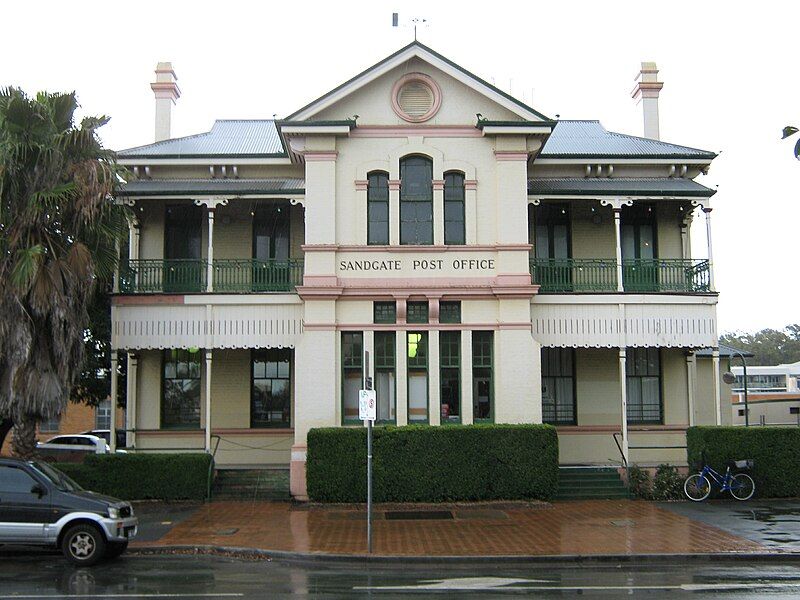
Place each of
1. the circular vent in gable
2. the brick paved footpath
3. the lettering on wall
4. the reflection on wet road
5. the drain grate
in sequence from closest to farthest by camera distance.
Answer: the brick paved footpath, the reflection on wet road, the drain grate, the lettering on wall, the circular vent in gable

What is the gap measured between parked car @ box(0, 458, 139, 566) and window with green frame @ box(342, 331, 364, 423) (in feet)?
26.1

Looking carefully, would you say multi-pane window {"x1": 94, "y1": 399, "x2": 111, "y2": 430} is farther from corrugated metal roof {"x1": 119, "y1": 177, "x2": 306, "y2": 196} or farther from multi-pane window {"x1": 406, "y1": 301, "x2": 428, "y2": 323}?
multi-pane window {"x1": 406, "y1": 301, "x2": 428, "y2": 323}

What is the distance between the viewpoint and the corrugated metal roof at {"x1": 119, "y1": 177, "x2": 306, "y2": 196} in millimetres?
21859

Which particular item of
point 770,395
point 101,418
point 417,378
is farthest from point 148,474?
point 770,395

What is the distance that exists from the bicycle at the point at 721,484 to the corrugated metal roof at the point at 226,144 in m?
13.2

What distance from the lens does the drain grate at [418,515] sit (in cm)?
1805

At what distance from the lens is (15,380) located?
1809cm

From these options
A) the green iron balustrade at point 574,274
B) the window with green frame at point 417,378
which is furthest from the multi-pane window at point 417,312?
the green iron balustrade at point 574,274

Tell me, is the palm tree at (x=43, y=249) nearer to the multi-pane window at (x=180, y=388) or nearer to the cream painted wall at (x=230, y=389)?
the multi-pane window at (x=180, y=388)

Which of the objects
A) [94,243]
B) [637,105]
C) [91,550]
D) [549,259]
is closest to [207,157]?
[94,243]

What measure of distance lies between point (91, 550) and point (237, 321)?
8875 millimetres

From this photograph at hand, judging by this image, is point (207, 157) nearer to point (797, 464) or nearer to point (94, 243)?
point (94, 243)

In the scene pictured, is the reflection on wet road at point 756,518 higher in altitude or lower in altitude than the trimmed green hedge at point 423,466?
lower

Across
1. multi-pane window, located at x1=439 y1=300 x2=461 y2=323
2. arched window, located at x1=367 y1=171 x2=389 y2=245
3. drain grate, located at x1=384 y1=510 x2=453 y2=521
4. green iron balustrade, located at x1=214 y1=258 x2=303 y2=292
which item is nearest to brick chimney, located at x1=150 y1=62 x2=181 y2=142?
green iron balustrade, located at x1=214 y1=258 x2=303 y2=292
